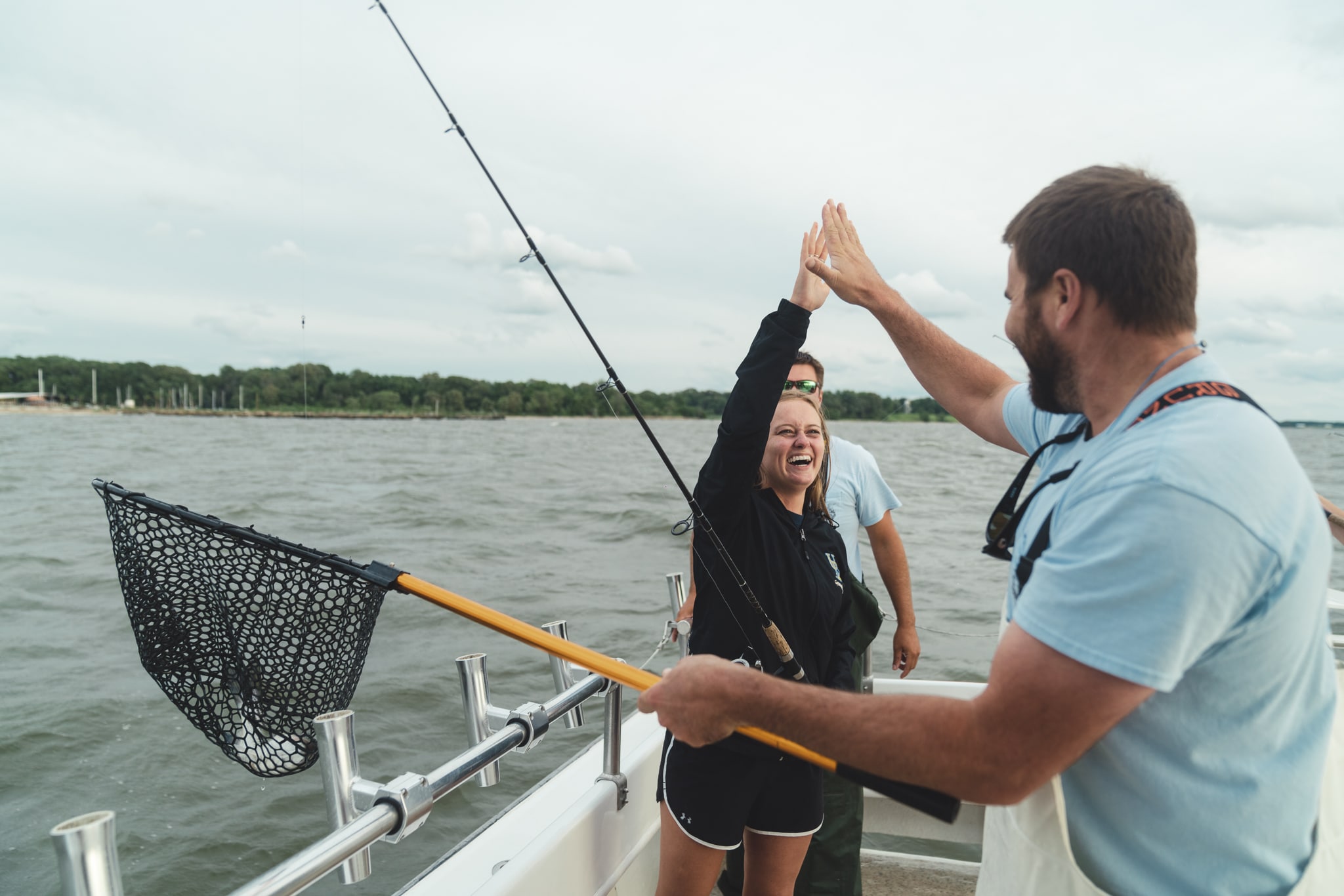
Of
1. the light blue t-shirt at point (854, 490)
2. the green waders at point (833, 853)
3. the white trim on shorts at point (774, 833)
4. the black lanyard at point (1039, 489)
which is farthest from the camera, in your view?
the light blue t-shirt at point (854, 490)

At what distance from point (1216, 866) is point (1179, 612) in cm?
39

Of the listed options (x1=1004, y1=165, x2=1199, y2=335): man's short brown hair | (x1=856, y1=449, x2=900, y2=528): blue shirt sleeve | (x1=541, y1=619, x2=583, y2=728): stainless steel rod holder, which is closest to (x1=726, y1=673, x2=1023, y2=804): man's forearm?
→ (x1=1004, y1=165, x2=1199, y2=335): man's short brown hair

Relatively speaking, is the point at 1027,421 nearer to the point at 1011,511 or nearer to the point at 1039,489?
the point at 1011,511

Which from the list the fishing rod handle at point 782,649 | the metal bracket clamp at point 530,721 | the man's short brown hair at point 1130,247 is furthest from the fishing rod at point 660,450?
the man's short brown hair at point 1130,247

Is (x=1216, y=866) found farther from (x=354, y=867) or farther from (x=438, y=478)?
(x=438, y=478)

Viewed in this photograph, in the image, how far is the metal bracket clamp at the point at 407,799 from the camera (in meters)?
1.39

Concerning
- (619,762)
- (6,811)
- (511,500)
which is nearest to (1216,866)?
(619,762)

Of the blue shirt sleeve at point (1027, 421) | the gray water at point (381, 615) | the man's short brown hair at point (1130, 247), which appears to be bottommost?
the gray water at point (381, 615)

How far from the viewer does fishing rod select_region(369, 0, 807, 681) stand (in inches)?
78.3

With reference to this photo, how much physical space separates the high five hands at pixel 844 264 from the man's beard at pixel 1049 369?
0.75 meters

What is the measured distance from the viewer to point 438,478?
19250mm

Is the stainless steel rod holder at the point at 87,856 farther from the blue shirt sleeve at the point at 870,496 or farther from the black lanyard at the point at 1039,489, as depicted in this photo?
the blue shirt sleeve at the point at 870,496

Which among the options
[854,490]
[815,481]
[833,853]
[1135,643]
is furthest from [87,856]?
[854,490]

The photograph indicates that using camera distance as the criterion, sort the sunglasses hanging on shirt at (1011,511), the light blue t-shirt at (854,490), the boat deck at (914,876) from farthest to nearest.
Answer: the light blue t-shirt at (854,490)
the boat deck at (914,876)
the sunglasses hanging on shirt at (1011,511)
